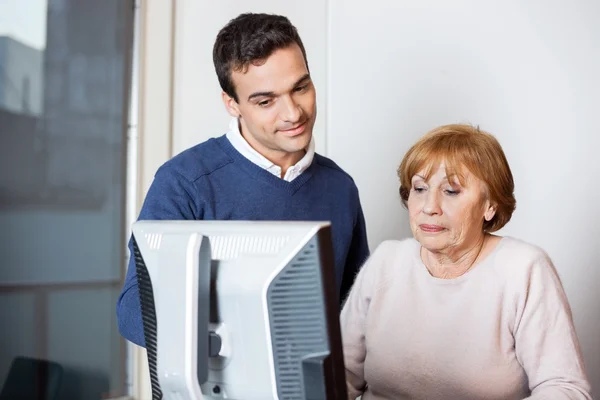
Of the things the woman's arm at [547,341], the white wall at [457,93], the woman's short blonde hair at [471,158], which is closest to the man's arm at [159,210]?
the woman's short blonde hair at [471,158]

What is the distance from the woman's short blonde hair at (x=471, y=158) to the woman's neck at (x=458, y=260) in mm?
107

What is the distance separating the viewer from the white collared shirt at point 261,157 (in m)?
1.91

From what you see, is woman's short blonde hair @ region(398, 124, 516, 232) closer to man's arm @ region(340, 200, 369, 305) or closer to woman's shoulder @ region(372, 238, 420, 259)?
woman's shoulder @ region(372, 238, 420, 259)

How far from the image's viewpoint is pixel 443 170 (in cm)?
165

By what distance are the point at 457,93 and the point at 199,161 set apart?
107cm

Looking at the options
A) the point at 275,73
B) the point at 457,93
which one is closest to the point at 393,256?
the point at 275,73

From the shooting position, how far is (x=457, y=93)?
2527 millimetres

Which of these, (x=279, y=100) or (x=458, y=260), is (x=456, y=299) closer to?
(x=458, y=260)

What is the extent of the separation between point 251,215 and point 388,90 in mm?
1068

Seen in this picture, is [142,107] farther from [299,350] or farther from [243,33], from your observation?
[299,350]

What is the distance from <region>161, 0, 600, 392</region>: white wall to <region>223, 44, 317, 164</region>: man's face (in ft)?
2.81

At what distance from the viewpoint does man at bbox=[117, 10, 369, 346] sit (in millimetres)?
1788

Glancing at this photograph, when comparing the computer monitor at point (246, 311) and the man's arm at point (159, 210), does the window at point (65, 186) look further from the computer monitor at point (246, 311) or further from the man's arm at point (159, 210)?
the computer monitor at point (246, 311)

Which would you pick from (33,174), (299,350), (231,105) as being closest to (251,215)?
(231,105)
